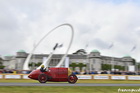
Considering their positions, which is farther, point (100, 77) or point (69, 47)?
point (69, 47)

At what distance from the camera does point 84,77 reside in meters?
34.7

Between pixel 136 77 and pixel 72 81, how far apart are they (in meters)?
17.4

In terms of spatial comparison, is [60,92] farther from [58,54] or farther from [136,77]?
[58,54]

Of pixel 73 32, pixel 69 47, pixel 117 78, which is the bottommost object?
pixel 117 78

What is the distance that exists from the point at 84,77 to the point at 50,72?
46.9 feet

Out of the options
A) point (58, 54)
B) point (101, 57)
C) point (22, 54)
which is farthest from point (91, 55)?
point (22, 54)

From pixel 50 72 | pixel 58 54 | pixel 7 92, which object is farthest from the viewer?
pixel 58 54

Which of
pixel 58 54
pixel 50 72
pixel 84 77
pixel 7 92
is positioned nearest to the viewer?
pixel 7 92

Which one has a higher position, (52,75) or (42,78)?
(52,75)

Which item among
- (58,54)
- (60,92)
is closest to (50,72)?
(60,92)

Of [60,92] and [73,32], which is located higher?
[73,32]

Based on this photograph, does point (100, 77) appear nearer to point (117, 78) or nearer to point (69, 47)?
point (117, 78)

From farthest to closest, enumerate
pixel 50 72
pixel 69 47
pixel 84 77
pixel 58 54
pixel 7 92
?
pixel 58 54 → pixel 69 47 → pixel 84 77 → pixel 50 72 → pixel 7 92

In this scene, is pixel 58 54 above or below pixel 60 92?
above
